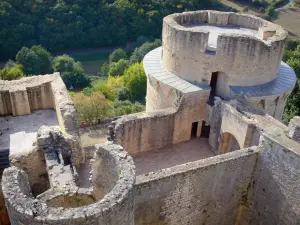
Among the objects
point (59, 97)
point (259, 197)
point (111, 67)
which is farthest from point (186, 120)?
point (111, 67)

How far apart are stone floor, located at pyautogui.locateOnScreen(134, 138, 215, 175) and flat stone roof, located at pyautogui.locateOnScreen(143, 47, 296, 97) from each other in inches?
97.4

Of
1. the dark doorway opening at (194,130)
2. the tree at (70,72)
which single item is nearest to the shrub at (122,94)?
the tree at (70,72)

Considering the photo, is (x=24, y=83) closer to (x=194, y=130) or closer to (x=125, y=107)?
(x=194, y=130)

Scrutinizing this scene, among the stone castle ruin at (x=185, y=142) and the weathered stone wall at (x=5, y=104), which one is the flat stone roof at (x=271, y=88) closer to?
the stone castle ruin at (x=185, y=142)

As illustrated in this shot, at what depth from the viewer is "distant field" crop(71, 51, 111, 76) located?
44531 mm

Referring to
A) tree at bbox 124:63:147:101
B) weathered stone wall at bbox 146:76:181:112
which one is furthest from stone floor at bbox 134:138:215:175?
tree at bbox 124:63:147:101

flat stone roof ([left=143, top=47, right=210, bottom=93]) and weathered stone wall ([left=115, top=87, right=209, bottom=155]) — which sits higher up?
flat stone roof ([left=143, top=47, right=210, bottom=93])

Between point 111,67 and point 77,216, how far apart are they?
33593mm

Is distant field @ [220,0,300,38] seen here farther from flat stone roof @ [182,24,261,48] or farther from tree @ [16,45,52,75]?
flat stone roof @ [182,24,261,48]

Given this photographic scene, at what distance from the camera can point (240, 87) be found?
15.1 metres

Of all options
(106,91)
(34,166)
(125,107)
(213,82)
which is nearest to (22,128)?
(34,166)

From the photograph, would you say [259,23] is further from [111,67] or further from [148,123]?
[111,67]

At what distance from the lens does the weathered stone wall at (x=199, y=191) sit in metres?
10.7

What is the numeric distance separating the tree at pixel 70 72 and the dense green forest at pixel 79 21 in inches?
311
